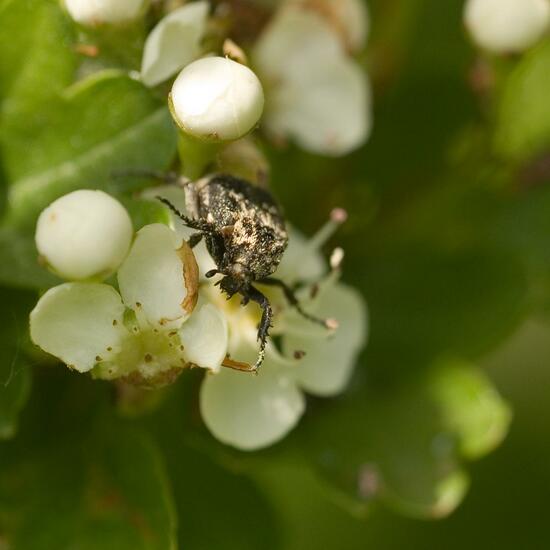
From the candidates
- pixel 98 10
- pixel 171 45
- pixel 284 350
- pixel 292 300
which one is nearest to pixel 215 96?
pixel 171 45

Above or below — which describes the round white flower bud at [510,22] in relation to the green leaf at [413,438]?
above

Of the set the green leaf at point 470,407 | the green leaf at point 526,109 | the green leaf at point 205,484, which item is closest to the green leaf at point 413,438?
the green leaf at point 470,407

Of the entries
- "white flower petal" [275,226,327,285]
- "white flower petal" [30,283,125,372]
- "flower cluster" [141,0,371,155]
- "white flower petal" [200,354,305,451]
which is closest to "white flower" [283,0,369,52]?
"flower cluster" [141,0,371,155]

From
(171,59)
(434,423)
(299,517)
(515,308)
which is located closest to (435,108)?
(515,308)

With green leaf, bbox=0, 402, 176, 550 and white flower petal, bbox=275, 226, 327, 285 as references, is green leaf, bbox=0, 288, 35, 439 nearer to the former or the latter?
green leaf, bbox=0, 402, 176, 550

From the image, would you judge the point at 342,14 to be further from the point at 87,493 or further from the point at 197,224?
the point at 87,493

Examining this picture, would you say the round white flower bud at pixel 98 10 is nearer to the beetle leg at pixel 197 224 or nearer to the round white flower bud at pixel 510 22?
the beetle leg at pixel 197 224
